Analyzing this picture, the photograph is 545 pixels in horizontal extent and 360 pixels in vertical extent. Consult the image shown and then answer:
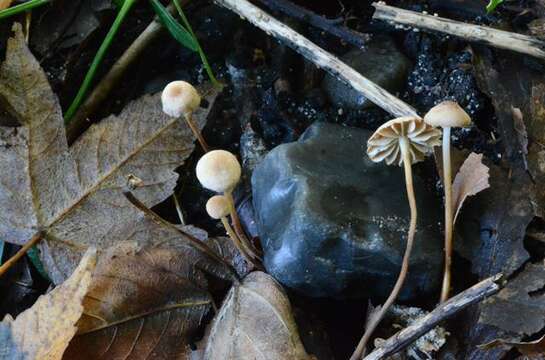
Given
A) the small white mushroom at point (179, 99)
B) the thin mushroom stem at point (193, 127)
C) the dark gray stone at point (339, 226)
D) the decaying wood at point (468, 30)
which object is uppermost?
the decaying wood at point (468, 30)

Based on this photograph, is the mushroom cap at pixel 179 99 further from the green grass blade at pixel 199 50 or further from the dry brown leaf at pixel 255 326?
the dry brown leaf at pixel 255 326

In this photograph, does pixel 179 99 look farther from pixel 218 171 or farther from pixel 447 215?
pixel 447 215

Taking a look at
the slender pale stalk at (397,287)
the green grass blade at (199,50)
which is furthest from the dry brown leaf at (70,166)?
the slender pale stalk at (397,287)

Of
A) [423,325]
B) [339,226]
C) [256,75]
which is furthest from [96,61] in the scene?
[423,325]

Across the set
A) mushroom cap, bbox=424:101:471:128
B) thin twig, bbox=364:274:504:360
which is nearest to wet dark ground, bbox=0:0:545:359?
mushroom cap, bbox=424:101:471:128

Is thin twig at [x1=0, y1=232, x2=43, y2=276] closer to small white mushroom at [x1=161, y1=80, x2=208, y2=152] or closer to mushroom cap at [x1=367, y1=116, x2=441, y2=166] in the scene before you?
small white mushroom at [x1=161, y1=80, x2=208, y2=152]
